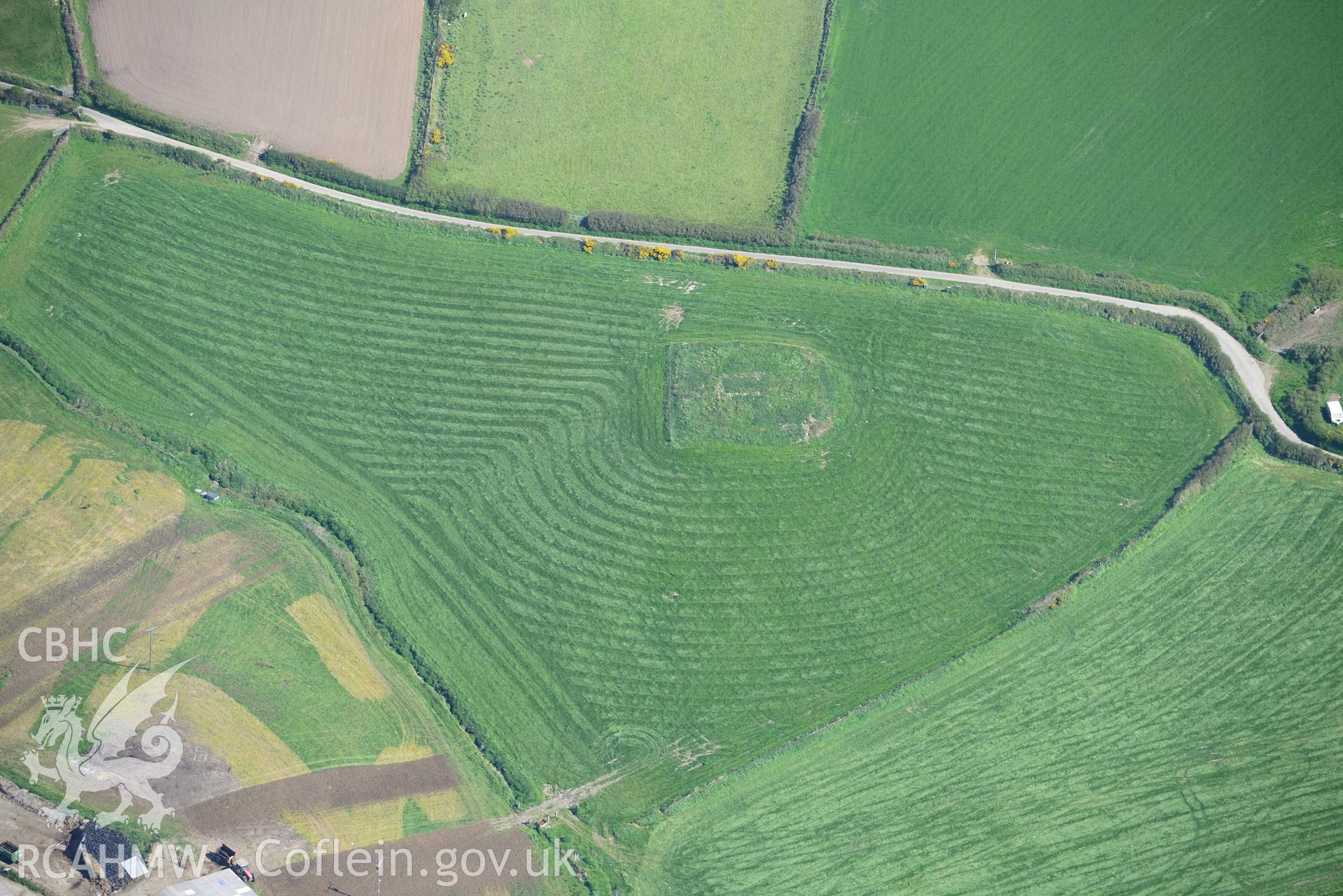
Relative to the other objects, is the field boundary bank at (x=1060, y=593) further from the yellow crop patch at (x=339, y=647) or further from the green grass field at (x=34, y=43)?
the green grass field at (x=34, y=43)

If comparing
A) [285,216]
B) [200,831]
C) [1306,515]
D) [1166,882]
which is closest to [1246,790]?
[1166,882]

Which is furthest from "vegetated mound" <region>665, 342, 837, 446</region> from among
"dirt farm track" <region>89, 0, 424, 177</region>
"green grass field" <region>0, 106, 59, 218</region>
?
"green grass field" <region>0, 106, 59, 218</region>

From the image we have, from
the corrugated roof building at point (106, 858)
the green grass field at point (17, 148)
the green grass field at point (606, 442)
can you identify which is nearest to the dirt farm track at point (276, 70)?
the green grass field at point (606, 442)

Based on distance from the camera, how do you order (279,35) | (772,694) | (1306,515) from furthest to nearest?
1. (279,35)
2. (1306,515)
3. (772,694)

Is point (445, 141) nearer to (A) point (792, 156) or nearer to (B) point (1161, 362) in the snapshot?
(A) point (792, 156)

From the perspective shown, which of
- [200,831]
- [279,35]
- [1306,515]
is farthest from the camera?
[279,35]

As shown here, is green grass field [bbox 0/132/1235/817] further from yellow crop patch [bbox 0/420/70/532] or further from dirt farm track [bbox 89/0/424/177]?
dirt farm track [bbox 89/0/424/177]

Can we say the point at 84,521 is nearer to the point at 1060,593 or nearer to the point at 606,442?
the point at 606,442
